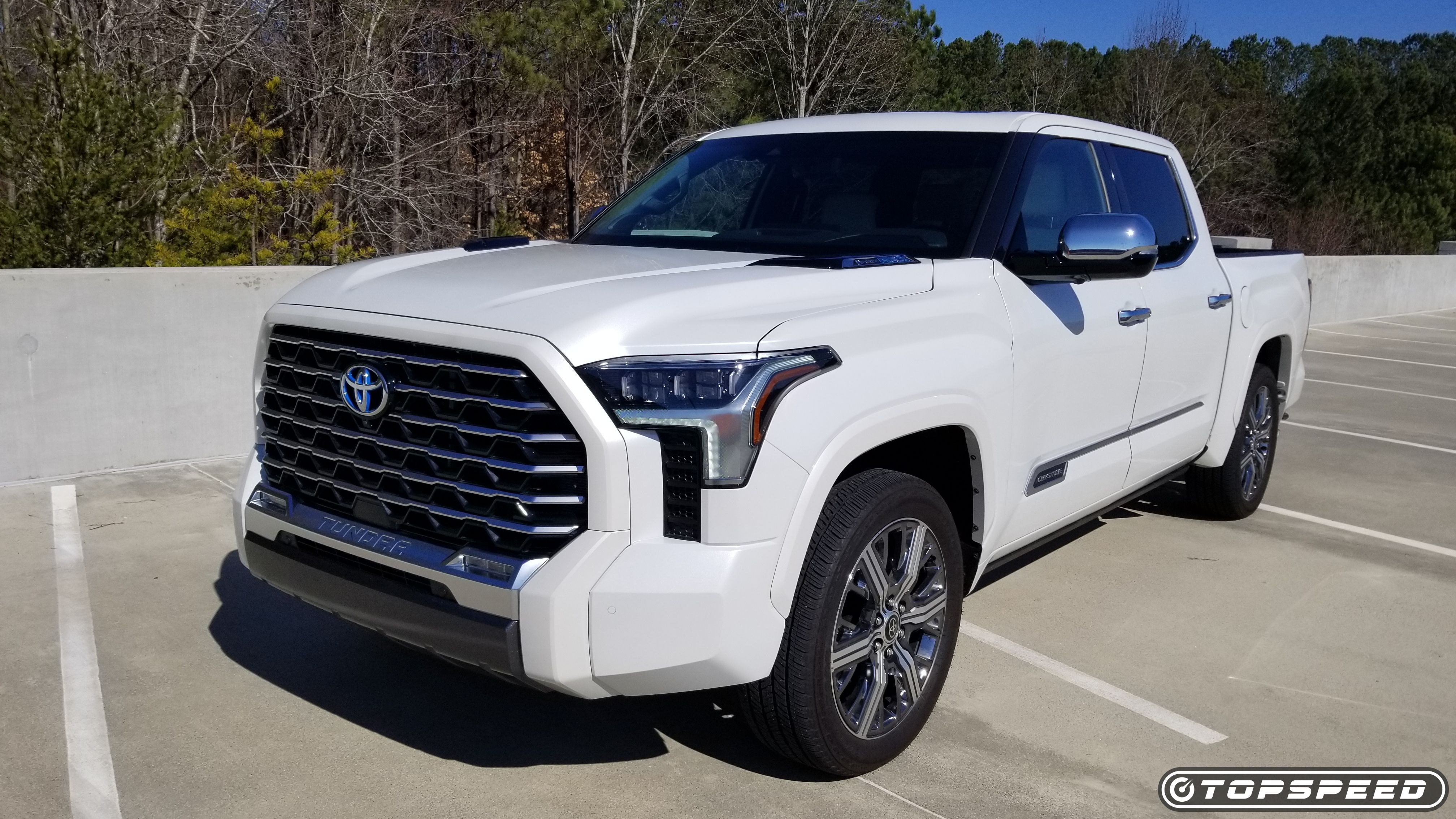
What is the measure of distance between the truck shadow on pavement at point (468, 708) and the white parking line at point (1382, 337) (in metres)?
16.2

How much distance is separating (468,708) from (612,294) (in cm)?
161

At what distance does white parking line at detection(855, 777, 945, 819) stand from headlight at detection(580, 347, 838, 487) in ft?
3.75

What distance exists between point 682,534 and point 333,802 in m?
1.29

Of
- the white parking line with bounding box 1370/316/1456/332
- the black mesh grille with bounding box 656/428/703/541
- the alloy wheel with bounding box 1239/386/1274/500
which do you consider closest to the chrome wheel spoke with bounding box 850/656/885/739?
the black mesh grille with bounding box 656/428/703/541

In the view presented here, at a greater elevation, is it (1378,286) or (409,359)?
(409,359)

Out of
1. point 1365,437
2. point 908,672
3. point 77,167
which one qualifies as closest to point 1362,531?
point 1365,437

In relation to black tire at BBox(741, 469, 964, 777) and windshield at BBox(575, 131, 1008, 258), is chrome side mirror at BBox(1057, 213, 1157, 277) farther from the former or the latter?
black tire at BBox(741, 469, 964, 777)

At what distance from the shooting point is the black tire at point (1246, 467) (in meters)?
6.05

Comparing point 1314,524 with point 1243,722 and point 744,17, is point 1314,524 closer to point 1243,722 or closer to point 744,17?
point 1243,722

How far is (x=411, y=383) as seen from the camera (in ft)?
9.97

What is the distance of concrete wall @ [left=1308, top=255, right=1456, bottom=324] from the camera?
18.6 meters

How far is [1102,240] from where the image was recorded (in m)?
3.82

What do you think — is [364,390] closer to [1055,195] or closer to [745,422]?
[745,422]

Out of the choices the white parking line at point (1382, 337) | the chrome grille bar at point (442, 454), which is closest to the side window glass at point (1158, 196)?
the chrome grille bar at point (442, 454)
